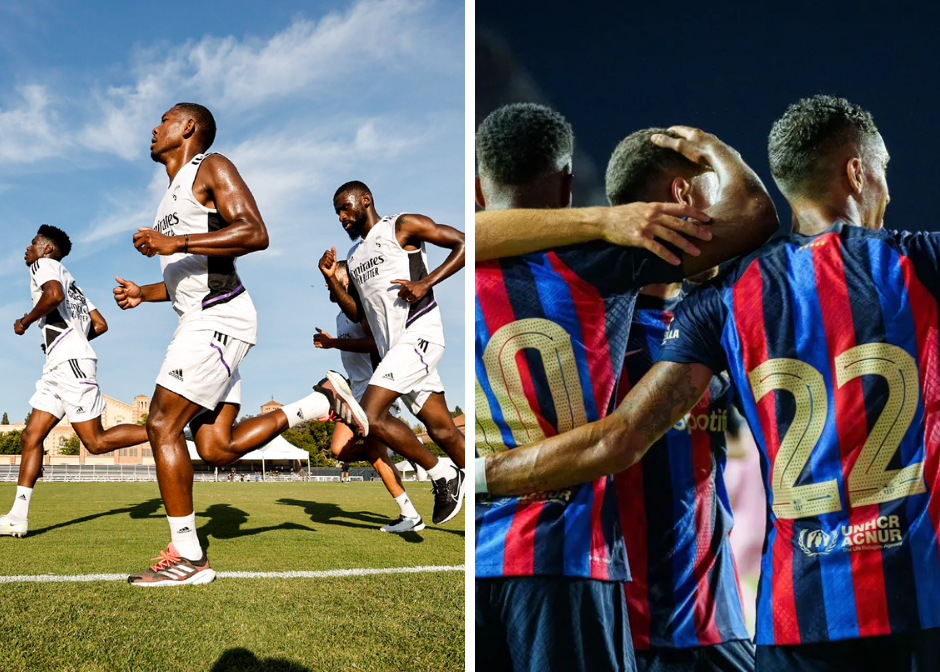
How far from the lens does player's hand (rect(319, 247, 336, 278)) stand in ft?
16.3

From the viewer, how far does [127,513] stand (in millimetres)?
6121

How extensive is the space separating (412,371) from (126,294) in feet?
5.39

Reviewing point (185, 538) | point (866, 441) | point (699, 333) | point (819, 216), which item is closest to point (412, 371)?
point (185, 538)

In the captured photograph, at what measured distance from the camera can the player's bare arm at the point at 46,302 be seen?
4938 mm

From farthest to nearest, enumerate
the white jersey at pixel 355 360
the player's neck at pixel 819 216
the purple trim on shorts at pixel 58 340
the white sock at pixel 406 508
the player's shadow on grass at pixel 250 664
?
the white jersey at pixel 355 360
the purple trim on shorts at pixel 58 340
the white sock at pixel 406 508
the player's neck at pixel 819 216
the player's shadow on grass at pixel 250 664

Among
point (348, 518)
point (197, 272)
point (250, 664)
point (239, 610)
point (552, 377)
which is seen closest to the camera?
point (250, 664)

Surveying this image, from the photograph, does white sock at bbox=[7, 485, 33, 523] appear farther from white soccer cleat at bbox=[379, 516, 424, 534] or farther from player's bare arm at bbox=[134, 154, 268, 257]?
player's bare arm at bbox=[134, 154, 268, 257]

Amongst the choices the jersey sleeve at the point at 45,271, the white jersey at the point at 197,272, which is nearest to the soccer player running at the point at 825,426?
the white jersey at the point at 197,272

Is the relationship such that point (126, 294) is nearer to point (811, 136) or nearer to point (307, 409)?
point (307, 409)

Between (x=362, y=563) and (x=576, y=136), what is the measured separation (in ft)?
7.72

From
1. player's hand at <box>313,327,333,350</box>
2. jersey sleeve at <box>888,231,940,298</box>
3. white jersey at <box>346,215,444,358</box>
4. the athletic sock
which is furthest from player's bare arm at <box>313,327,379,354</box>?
jersey sleeve at <box>888,231,940,298</box>

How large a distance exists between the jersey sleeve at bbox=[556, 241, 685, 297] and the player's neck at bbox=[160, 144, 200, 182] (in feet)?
7.34

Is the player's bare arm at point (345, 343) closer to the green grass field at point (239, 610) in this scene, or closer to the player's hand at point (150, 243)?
the green grass field at point (239, 610)

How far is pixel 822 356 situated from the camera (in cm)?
208
